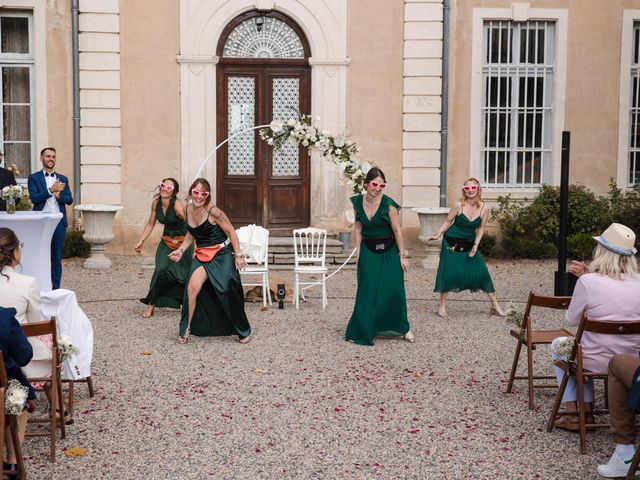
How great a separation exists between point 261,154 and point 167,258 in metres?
5.08

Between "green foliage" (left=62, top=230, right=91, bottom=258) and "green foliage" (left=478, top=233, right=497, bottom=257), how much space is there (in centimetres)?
559

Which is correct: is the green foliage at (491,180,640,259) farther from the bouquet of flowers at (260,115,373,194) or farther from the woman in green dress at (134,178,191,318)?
the woman in green dress at (134,178,191,318)

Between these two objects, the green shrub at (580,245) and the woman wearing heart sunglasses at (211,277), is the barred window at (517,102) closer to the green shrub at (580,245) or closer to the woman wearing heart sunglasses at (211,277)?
the green shrub at (580,245)

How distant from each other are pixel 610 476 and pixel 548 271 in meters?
8.23

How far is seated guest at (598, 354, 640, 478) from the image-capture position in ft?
16.2

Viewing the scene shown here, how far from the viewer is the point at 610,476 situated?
16.2 feet

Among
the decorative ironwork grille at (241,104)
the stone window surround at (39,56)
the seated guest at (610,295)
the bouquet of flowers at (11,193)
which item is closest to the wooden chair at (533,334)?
the seated guest at (610,295)

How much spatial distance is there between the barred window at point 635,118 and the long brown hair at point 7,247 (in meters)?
11.4

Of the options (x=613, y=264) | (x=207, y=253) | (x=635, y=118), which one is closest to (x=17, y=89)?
(x=207, y=253)

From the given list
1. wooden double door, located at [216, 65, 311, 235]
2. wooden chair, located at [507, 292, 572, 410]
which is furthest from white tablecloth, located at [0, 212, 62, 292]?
wooden double door, located at [216, 65, 311, 235]

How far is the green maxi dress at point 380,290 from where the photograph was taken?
8.45 meters

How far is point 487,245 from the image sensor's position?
46.2 ft

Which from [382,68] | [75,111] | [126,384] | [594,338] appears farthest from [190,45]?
[594,338]

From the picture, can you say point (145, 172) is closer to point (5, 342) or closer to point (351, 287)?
point (351, 287)
